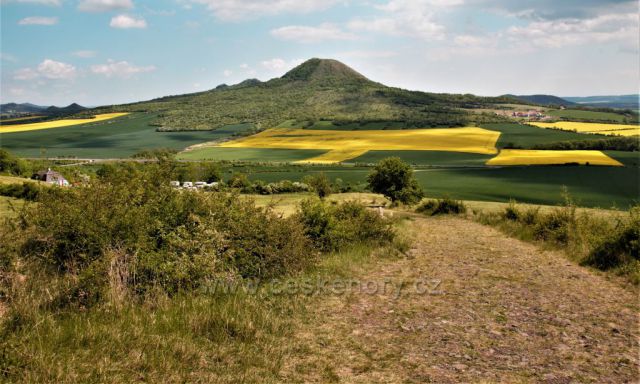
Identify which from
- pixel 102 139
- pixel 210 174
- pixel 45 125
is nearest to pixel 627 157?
pixel 210 174

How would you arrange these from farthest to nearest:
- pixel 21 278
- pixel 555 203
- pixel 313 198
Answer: pixel 555 203, pixel 313 198, pixel 21 278

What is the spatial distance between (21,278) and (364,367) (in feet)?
21.1

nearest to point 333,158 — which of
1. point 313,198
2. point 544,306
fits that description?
point 313,198

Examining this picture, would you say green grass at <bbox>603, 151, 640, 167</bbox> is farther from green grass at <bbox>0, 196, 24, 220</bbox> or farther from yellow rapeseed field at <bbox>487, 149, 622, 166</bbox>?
green grass at <bbox>0, 196, 24, 220</bbox>

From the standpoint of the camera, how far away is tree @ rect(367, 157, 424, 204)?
164 ft

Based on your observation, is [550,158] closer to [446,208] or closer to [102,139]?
[446,208]

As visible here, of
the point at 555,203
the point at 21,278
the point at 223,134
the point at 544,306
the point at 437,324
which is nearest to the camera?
the point at 21,278

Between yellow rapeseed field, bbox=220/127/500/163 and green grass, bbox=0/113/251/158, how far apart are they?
19843 mm

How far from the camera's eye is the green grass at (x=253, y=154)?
4245 inches

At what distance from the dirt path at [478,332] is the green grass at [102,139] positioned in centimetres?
12174

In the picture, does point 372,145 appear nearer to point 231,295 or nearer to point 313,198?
point 313,198

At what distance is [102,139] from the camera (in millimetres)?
147500

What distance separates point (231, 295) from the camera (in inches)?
340

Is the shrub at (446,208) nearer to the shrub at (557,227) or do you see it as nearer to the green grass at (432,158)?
the shrub at (557,227)
